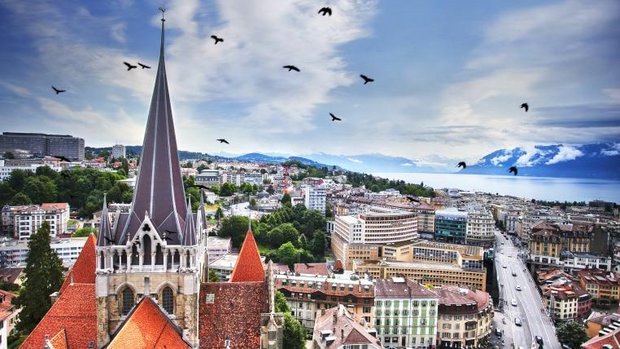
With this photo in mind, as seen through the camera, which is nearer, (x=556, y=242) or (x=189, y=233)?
(x=189, y=233)

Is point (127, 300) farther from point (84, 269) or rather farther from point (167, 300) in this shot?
point (84, 269)

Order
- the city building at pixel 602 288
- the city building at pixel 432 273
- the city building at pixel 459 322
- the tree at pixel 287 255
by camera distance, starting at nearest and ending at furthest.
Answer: the city building at pixel 459 322 → the city building at pixel 602 288 → the tree at pixel 287 255 → the city building at pixel 432 273

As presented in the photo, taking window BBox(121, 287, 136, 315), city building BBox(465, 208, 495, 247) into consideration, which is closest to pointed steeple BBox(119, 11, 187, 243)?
window BBox(121, 287, 136, 315)

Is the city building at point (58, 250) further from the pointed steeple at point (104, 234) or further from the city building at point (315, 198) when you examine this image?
the city building at point (315, 198)

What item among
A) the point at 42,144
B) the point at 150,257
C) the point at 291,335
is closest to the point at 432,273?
the point at 291,335

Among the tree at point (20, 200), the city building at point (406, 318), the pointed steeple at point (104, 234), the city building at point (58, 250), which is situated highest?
the pointed steeple at point (104, 234)

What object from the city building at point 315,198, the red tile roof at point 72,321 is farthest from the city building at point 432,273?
the red tile roof at point 72,321

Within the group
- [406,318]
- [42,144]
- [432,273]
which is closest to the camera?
[406,318]
